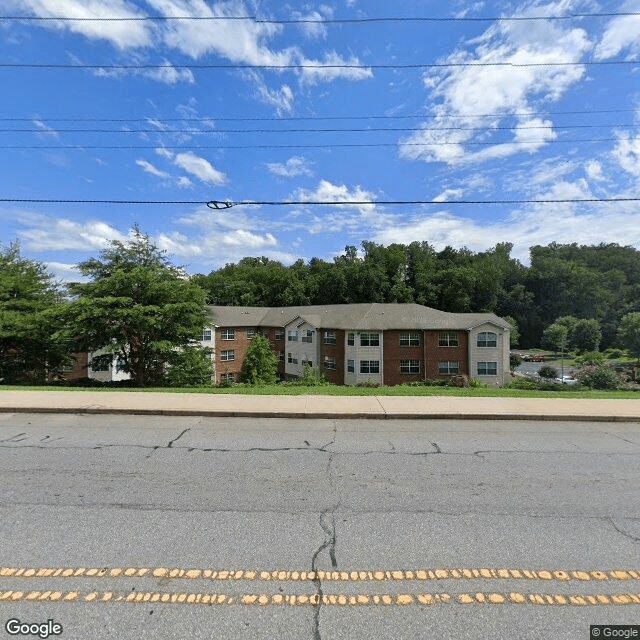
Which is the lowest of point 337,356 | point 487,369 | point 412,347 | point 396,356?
point 487,369

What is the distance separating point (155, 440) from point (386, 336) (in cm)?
2757

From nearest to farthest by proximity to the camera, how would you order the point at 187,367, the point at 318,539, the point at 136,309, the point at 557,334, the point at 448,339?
the point at 318,539 < the point at 136,309 < the point at 187,367 < the point at 448,339 < the point at 557,334

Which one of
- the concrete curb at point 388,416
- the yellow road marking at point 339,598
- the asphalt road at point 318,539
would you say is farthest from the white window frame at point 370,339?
the yellow road marking at point 339,598

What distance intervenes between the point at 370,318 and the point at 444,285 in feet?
111

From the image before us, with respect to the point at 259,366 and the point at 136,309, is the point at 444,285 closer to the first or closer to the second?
the point at 259,366

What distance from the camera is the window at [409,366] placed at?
32906mm

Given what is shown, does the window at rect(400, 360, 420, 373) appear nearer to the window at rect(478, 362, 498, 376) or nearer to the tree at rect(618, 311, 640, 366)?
the window at rect(478, 362, 498, 376)

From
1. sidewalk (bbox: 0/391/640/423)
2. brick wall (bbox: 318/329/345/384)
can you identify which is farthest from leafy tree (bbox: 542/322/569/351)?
sidewalk (bbox: 0/391/640/423)

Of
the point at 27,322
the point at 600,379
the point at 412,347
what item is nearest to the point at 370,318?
the point at 412,347

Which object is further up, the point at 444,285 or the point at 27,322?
the point at 444,285

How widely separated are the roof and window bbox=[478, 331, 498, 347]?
3.17 ft

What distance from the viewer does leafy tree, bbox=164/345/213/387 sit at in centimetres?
1919

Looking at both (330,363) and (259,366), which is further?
(330,363)

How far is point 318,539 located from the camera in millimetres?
3811
